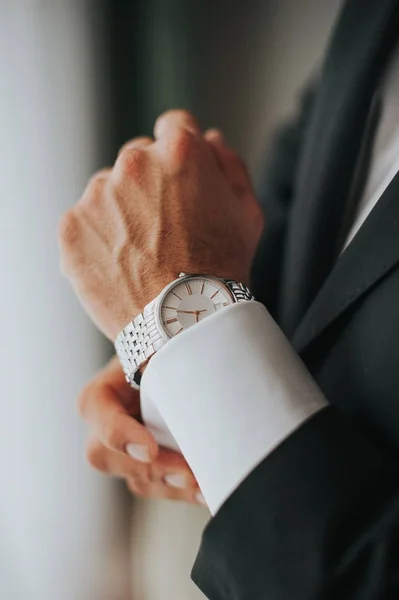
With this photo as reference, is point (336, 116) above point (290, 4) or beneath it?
beneath

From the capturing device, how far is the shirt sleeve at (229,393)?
0.45 m

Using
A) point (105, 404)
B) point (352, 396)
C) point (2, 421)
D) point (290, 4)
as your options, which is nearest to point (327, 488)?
point (352, 396)

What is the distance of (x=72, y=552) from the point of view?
108 centimetres

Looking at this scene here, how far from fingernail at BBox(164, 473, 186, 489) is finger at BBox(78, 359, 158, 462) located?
62 millimetres

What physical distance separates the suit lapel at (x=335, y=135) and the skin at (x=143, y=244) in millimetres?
96

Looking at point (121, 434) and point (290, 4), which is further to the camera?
point (290, 4)

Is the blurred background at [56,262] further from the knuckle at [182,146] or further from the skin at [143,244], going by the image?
the knuckle at [182,146]

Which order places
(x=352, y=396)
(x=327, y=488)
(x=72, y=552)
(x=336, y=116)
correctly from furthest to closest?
1. (x=72, y=552)
2. (x=336, y=116)
3. (x=352, y=396)
4. (x=327, y=488)

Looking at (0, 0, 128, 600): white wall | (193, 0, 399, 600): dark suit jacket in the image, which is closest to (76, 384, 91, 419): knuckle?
(193, 0, 399, 600): dark suit jacket

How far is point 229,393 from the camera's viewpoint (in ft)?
1.53

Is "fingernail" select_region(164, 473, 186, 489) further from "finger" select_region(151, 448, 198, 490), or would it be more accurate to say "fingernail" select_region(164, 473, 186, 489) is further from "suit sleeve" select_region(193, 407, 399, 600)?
"suit sleeve" select_region(193, 407, 399, 600)

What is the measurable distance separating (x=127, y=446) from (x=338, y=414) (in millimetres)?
221

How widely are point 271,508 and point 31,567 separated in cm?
69

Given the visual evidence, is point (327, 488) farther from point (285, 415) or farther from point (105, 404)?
point (105, 404)
